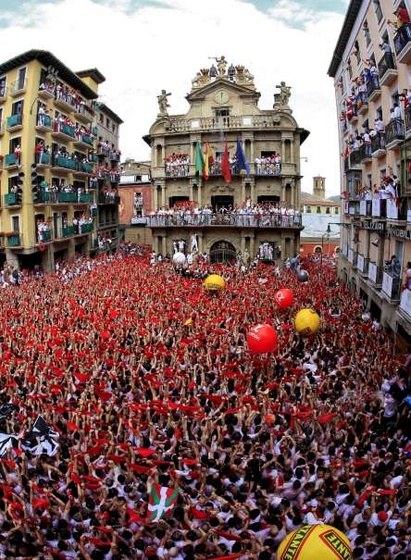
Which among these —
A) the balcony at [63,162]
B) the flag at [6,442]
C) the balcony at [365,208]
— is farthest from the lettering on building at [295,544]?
the balcony at [63,162]

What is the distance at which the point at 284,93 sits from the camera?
33.5 metres

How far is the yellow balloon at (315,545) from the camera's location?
567cm

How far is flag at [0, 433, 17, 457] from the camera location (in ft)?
29.4

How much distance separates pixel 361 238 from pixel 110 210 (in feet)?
91.9

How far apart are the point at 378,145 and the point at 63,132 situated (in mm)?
21396

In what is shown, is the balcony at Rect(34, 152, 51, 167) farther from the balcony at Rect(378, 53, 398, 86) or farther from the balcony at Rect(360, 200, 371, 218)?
the balcony at Rect(378, 53, 398, 86)

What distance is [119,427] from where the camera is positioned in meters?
9.39

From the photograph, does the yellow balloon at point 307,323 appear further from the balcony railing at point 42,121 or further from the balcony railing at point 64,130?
the balcony railing at point 64,130

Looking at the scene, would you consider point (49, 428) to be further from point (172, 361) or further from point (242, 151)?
point (242, 151)

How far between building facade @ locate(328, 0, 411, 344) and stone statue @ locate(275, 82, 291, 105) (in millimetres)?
5315

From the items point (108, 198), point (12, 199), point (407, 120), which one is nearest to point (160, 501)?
point (407, 120)

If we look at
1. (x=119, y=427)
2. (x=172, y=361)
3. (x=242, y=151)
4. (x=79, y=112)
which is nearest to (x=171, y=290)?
(x=172, y=361)

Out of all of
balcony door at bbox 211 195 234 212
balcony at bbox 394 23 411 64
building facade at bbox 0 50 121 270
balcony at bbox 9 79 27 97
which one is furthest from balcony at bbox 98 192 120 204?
balcony at bbox 394 23 411 64

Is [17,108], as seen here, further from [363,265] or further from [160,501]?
[160,501]
